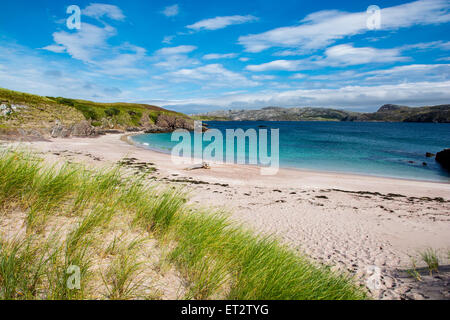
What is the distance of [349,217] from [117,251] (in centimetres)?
1085

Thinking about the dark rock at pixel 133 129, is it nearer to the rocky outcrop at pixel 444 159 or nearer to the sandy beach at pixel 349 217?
the sandy beach at pixel 349 217

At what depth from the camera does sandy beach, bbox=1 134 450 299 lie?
6.31 metres

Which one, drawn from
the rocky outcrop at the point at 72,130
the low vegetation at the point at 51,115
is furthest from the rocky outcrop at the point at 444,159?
the rocky outcrop at the point at 72,130

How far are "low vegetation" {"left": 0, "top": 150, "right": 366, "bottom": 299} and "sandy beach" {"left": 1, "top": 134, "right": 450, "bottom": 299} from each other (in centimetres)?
135

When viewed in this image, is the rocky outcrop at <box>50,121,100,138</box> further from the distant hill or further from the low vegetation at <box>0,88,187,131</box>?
the low vegetation at <box>0,88,187,131</box>

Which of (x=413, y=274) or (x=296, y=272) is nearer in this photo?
(x=296, y=272)

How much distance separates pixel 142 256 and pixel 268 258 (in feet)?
6.01

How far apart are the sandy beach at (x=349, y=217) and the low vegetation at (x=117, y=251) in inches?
53.1

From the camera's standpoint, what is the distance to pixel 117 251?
115 inches

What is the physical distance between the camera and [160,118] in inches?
3226

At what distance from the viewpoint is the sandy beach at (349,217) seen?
631 centimetres

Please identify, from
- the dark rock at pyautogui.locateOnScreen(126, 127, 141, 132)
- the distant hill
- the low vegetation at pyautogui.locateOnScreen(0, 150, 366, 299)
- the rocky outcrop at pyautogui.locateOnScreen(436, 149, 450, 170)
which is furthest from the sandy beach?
the dark rock at pyautogui.locateOnScreen(126, 127, 141, 132)
